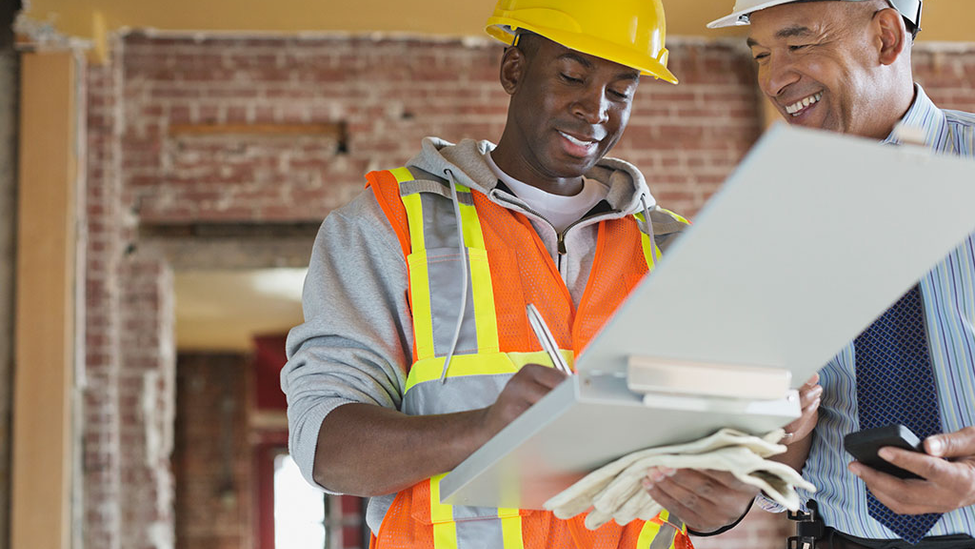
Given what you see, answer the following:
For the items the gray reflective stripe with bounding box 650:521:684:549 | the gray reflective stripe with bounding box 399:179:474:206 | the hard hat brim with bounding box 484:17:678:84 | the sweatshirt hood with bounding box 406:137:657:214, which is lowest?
the gray reflective stripe with bounding box 650:521:684:549

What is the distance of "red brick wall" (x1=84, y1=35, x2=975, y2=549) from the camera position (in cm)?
456

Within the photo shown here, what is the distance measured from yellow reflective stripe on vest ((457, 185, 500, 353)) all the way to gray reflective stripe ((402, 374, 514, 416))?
0.18 feet

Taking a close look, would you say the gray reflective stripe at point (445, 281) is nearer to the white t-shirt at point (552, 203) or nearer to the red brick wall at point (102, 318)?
the white t-shirt at point (552, 203)

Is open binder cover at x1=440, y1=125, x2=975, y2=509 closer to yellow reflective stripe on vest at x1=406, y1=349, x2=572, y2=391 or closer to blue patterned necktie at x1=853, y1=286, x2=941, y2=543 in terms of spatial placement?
yellow reflective stripe on vest at x1=406, y1=349, x2=572, y2=391

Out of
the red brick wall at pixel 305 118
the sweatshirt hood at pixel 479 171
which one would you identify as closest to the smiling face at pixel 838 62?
the sweatshirt hood at pixel 479 171

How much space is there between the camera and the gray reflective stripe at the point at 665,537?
6.15 ft

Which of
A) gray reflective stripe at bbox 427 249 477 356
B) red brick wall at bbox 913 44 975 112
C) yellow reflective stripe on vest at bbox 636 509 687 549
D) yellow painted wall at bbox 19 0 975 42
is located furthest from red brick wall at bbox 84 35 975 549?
yellow reflective stripe on vest at bbox 636 509 687 549

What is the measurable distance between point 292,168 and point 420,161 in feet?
9.17

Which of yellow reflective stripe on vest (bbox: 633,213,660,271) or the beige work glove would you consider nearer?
the beige work glove

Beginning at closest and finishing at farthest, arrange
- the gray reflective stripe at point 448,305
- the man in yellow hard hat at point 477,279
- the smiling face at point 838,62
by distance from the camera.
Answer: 1. the man in yellow hard hat at point 477,279
2. the gray reflective stripe at point 448,305
3. the smiling face at point 838,62

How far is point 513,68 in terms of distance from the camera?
89.4 inches

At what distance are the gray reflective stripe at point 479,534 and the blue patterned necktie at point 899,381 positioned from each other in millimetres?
635

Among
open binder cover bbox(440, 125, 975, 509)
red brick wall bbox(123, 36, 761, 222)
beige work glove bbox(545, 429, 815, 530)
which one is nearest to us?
open binder cover bbox(440, 125, 975, 509)

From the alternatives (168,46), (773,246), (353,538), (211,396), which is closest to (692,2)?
(168,46)
